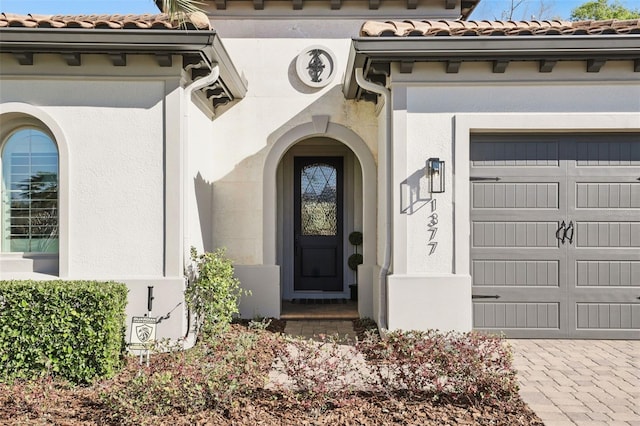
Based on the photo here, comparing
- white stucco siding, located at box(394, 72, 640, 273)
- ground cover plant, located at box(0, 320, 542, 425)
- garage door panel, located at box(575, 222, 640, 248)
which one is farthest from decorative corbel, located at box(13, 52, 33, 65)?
garage door panel, located at box(575, 222, 640, 248)

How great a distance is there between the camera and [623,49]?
251 inches

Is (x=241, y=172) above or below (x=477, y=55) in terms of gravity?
below

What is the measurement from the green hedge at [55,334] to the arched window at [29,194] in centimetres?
177

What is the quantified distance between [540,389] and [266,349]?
325 cm

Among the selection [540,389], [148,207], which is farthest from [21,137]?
[540,389]

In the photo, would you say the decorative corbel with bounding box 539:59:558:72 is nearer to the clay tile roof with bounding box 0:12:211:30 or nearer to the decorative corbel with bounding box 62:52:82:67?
the clay tile roof with bounding box 0:12:211:30

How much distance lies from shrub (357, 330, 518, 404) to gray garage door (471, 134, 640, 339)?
2.57 m

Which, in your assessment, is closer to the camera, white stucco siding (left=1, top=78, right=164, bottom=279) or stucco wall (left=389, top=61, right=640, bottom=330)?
white stucco siding (left=1, top=78, right=164, bottom=279)

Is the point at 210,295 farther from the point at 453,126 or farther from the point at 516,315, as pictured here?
the point at 516,315

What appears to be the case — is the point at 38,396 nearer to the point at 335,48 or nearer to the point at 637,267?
the point at 335,48

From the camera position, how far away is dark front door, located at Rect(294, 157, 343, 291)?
10.7 m

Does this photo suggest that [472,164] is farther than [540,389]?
Yes

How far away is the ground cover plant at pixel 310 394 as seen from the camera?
4250mm

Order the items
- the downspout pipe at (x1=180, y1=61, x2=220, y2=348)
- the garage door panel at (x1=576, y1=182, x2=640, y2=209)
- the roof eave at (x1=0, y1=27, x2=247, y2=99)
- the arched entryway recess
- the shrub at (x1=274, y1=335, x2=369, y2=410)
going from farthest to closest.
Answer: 1. the arched entryway recess
2. the garage door panel at (x1=576, y1=182, x2=640, y2=209)
3. the downspout pipe at (x1=180, y1=61, x2=220, y2=348)
4. the roof eave at (x1=0, y1=27, x2=247, y2=99)
5. the shrub at (x1=274, y1=335, x2=369, y2=410)
